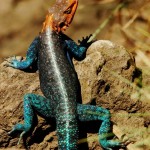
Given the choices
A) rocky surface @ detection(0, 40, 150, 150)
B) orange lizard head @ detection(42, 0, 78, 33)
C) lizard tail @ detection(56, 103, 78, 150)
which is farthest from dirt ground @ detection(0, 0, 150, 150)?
orange lizard head @ detection(42, 0, 78, 33)

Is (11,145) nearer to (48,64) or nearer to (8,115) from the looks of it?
(8,115)

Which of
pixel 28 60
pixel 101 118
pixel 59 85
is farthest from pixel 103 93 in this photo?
pixel 28 60

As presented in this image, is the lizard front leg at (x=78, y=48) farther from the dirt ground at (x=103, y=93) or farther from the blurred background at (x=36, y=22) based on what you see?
the blurred background at (x=36, y=22)

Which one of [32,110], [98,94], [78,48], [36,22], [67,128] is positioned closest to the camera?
[67,128]

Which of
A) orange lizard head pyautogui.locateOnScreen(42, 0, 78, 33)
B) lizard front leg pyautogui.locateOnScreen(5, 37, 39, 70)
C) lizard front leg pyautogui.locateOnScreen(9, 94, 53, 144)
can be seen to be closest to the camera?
lizard front leg pyautogui.locateOnScreen(9, 94, 53, 144)

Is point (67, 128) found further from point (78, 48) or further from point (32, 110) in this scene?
point (78, 48)

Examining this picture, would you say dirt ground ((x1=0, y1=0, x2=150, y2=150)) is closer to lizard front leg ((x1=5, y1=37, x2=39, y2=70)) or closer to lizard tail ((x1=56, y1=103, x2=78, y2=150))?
lizard front leg ((x1=5, y1=37, x2=39, y2=70))
